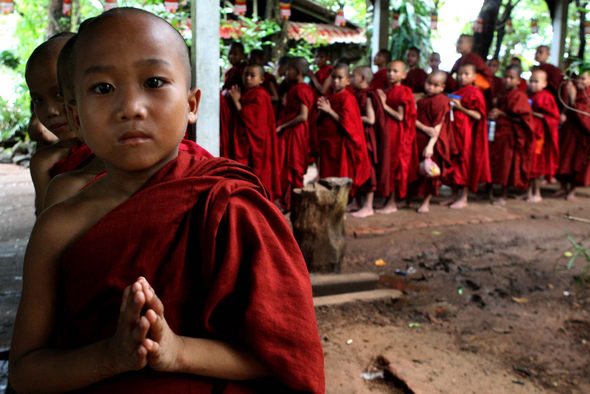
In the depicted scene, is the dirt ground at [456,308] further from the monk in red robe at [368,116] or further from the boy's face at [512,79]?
the boy's face at [512,79]

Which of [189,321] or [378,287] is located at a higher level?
[189,321]

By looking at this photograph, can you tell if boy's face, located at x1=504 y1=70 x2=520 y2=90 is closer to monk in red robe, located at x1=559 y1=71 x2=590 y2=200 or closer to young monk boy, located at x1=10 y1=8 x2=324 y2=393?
monk in red robe, located at x1=559 y1=71 x2=590 y2=200

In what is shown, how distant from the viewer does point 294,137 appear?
18.4ft

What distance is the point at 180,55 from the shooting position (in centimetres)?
95

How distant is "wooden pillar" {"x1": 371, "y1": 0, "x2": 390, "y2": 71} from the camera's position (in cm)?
680

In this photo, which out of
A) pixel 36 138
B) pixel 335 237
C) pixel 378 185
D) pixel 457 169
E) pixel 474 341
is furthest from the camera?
pixel 457 169

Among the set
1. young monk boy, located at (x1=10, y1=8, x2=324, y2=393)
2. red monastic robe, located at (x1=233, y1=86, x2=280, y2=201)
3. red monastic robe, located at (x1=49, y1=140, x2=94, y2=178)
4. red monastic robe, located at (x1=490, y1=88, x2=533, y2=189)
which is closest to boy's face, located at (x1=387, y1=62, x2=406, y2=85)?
red monastic robe, located at (x1=233, y1=86, x2=280, y2=201)

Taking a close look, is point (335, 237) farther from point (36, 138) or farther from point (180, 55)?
point (180, 55)

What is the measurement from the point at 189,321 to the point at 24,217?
15.8 feet

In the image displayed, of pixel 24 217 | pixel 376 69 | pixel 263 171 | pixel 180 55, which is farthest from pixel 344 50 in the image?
pixel 180 55

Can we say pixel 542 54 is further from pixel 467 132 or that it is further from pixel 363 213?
pixel 363 213

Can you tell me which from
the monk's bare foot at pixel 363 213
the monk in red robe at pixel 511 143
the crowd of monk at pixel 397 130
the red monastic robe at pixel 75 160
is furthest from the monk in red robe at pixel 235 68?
the red monastic robe at pixel 75 160

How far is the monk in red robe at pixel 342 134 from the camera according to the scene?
534 centimetres

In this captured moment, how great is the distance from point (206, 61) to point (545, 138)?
17.3 ft
